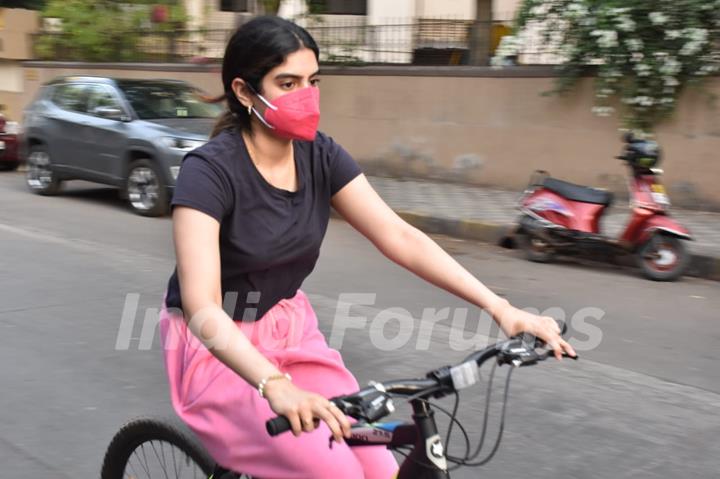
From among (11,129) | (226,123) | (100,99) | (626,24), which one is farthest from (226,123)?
(11,129)

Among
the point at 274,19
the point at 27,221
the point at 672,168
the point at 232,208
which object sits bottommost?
the point at 27,221

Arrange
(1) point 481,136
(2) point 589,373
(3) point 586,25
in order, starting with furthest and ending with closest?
(1) point 481,136, (3) point 586,25, (2) point 589,373

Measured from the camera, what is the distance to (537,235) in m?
8.84

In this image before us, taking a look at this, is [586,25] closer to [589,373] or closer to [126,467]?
[589,373]

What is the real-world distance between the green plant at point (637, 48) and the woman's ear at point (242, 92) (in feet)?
30.7

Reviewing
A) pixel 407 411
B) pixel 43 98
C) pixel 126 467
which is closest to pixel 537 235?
pixel 407 411

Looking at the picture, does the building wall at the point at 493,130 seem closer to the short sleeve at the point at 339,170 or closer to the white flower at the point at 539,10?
the white flower at the point at 539,10

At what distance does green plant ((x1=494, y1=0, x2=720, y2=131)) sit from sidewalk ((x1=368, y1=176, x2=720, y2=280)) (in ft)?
4.52

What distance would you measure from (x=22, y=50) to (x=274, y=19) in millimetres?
20836

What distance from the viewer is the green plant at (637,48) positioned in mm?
10703

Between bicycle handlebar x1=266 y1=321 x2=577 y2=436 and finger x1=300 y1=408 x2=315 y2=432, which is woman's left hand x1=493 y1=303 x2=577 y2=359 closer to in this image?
bicycle handlebar x1=266 y1=321 x2=577 y2=436

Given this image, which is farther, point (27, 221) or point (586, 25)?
point (586, 25)

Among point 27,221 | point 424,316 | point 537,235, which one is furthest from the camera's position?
point 27,221

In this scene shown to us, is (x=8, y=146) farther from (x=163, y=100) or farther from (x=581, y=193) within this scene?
(x=581, y=193)
